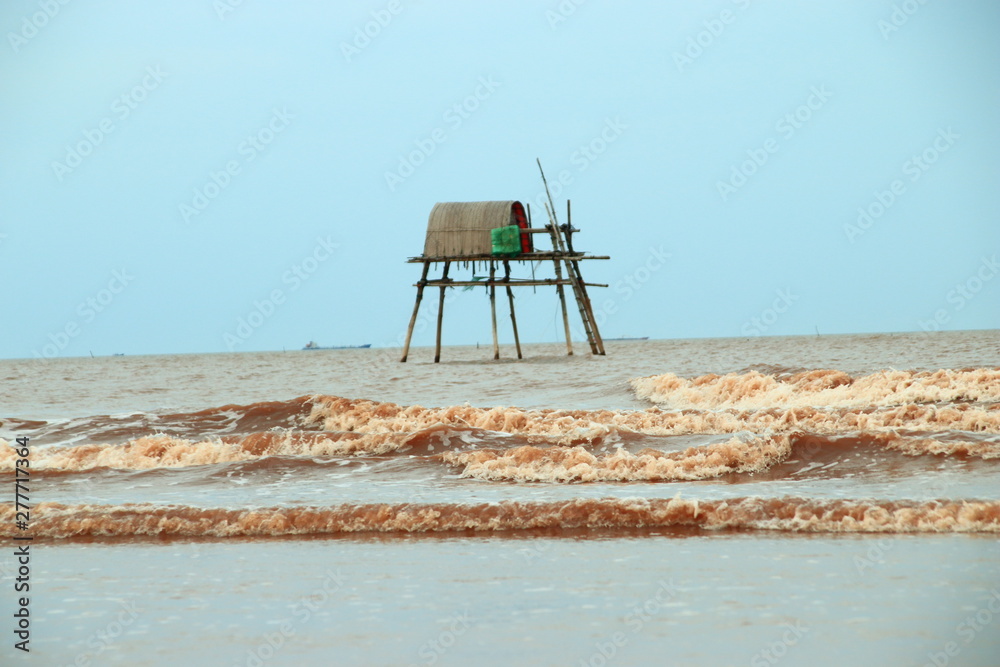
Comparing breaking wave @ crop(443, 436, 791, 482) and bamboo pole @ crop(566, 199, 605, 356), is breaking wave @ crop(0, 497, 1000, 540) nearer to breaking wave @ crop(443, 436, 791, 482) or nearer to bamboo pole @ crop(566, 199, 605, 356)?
breaking wave @ crop(443, 436, 791, 482)

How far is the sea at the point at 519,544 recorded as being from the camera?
14.2ft

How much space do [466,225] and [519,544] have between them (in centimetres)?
2334

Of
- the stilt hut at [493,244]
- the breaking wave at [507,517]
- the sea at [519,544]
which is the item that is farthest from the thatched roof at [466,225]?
the breaking wave at [507,517]

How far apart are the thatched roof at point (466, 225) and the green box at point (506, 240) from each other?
0.21 meters

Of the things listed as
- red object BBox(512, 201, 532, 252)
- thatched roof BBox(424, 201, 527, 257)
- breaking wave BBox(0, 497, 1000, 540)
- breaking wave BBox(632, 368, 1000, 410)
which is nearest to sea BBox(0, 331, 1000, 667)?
breaking wave BBox(0, 497, 1000, 540)

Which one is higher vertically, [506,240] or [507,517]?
[506,240]

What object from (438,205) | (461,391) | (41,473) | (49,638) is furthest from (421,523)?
(438,205)

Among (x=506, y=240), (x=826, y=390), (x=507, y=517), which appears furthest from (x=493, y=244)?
(x=507, y=517)

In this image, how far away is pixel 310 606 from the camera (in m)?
5.02

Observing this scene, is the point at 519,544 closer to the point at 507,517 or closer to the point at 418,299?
the point at 507,517

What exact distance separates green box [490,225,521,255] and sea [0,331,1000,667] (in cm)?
1569

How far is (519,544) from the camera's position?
654 cm

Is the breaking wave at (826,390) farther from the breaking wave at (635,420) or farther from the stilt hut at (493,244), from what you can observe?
the stilt hut at (493,244)

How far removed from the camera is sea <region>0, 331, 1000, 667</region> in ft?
14.2
